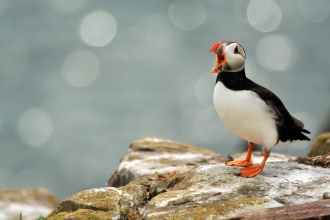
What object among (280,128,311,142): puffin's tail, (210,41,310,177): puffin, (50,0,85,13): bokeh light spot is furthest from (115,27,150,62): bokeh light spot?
(210,41,310,177): puffin

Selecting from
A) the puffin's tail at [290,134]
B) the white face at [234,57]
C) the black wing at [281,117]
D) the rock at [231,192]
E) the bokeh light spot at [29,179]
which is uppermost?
the bokeh light spot at [29,179]

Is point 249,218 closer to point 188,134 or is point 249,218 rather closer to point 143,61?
point 188,134

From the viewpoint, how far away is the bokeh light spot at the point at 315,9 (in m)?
31.5

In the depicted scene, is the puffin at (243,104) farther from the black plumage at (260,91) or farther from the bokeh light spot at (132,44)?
the bokeh light spot at (132,44)

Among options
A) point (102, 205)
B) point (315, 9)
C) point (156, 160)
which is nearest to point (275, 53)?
point (315, 9)

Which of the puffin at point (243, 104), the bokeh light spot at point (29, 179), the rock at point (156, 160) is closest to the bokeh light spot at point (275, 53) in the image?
the bokeh light spot at point (29, 179)

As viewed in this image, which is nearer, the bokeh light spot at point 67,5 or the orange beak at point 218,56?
the orange beak at point 218,56

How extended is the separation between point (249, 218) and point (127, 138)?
16.5m

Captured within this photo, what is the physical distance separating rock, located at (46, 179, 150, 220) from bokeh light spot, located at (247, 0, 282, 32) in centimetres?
2503

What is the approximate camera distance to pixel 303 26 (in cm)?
3031

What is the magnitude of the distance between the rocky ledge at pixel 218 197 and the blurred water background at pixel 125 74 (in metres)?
10.5

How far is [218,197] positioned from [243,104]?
1.24 meters

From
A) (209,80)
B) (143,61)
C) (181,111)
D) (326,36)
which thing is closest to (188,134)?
(181,111)

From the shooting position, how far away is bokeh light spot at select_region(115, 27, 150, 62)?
1093 inches
